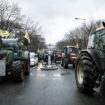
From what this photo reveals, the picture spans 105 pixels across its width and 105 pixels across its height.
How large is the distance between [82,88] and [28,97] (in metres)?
1.98

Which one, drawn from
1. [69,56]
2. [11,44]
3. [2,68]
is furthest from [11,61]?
[69,56]

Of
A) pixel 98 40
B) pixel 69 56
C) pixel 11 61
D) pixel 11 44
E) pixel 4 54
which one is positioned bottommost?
pixel 69 56

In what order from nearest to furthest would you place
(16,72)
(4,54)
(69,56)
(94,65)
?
(94,65), (16,72), (4,54), (69,56)

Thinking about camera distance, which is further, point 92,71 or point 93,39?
point 93,39

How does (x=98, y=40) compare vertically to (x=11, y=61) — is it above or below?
above

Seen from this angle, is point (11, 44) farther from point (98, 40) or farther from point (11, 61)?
point (98, 40)

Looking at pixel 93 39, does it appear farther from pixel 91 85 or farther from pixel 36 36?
pixel 36 36

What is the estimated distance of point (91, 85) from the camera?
787 cm

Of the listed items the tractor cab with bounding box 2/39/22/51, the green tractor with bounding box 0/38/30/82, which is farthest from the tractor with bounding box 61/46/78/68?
the tractor cab with bounding box 2/39/22/51

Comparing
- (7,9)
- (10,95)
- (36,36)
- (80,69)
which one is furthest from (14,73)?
(36,36)

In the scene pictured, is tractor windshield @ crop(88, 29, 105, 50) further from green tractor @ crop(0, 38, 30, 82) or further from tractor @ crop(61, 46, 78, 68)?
tractor @ crop(61, 46, 78, 68)

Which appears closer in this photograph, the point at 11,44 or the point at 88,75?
the point at 88,75

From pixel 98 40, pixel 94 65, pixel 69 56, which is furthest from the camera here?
pixel 69 56

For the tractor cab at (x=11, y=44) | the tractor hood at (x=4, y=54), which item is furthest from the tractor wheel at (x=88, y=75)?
the tractor cab at (x=11, y=44)
